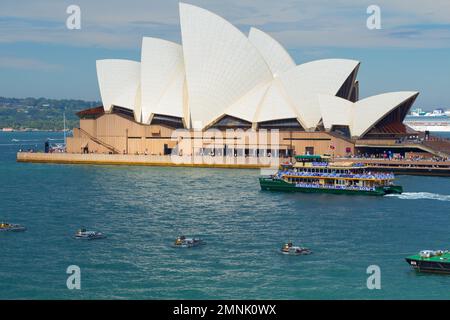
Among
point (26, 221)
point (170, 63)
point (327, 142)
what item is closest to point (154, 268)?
point (26, 221)

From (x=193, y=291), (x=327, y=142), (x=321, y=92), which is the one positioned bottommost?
(x=193, y=291)

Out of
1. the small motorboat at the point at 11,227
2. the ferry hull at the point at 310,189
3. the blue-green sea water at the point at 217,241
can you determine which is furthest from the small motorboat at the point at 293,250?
the ferry hull at the point at 310,189

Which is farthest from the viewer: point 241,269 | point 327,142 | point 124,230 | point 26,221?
point 327,142

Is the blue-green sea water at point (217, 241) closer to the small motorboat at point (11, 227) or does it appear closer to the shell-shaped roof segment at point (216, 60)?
the small motorboat at point (11, 227)

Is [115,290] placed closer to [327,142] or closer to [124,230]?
[124,230]

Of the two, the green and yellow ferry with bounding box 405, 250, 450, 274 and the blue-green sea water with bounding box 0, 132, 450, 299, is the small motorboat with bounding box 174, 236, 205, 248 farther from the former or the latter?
the green and yellow ferry with bounding box 405, 250, 450, 274
